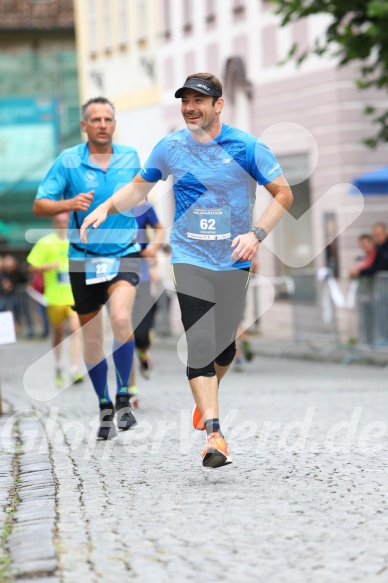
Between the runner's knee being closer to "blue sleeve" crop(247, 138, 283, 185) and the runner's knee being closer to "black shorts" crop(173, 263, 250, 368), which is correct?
"black shorts" crop(173, 263, 250, 368)

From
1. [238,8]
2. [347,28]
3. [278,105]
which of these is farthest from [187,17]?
[347,28]

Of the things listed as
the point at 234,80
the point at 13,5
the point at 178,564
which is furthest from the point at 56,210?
the point at 13,5

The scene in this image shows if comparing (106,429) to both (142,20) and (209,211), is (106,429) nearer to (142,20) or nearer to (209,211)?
(209,211)

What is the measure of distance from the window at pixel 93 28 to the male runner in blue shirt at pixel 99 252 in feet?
102

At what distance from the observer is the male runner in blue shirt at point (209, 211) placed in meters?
7.50

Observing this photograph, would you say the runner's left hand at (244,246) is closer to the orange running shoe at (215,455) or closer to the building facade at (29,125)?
the orange running shoe at (215,455)

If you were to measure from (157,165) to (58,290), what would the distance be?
8.91 meters

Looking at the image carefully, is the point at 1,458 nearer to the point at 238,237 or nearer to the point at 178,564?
the point at 238,237

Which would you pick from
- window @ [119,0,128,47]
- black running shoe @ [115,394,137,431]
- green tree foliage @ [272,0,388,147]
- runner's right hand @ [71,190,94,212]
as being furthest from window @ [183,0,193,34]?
runner's right hand @ [71,190,94,212]

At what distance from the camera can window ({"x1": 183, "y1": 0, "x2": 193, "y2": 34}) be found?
33.0m

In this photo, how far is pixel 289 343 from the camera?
72.7 ft

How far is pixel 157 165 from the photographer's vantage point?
25.8ft

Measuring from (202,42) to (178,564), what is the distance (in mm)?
27429

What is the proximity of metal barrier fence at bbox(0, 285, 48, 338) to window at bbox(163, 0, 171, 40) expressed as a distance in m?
6.40
